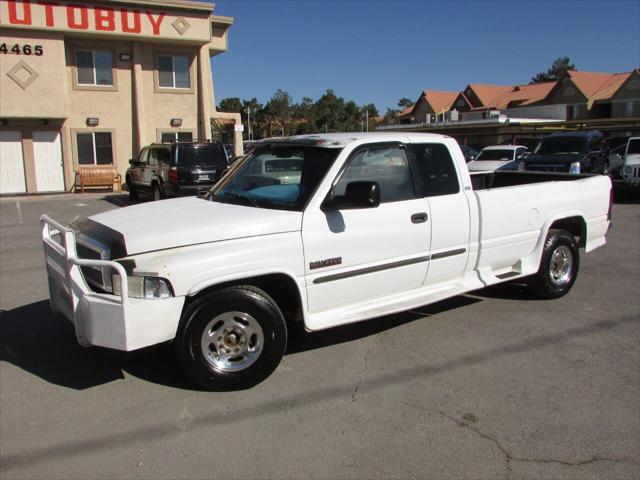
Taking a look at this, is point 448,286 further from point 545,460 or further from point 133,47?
point 133,47

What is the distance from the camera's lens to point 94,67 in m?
23.0

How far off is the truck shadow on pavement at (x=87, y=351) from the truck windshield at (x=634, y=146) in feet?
50.3

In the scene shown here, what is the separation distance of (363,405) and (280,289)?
1.15 meters

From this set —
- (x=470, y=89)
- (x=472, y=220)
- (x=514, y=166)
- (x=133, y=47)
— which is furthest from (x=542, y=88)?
(x=472, y=220)

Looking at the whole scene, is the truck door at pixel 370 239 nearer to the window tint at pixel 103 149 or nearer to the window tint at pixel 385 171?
the window tint at pixel 385 171

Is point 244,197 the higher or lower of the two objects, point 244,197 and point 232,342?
the higher

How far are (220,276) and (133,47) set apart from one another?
2193 centimetres

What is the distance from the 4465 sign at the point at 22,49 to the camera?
2061 cm

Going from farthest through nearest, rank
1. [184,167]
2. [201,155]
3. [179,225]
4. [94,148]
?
[94,148] < [201,155] < [184,167] < [179,225]

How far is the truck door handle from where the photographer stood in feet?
16.3

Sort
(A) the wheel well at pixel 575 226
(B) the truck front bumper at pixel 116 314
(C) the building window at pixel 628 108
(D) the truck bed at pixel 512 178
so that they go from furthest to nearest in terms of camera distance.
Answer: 1. (C) the building window at pixel 628 108
2. (D) the truck bed at pixel 512 178
3. (A) the wheel well at pixel 575 226
4. (B) the truck front bumper at pixel 116 314

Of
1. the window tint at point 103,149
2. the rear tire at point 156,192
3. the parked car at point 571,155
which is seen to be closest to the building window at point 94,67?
the window tint at point 103,149

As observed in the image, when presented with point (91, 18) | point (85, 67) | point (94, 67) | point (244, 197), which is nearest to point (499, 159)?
point (94, 67)

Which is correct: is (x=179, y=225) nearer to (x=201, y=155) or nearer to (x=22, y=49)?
(x=201, y=155)
